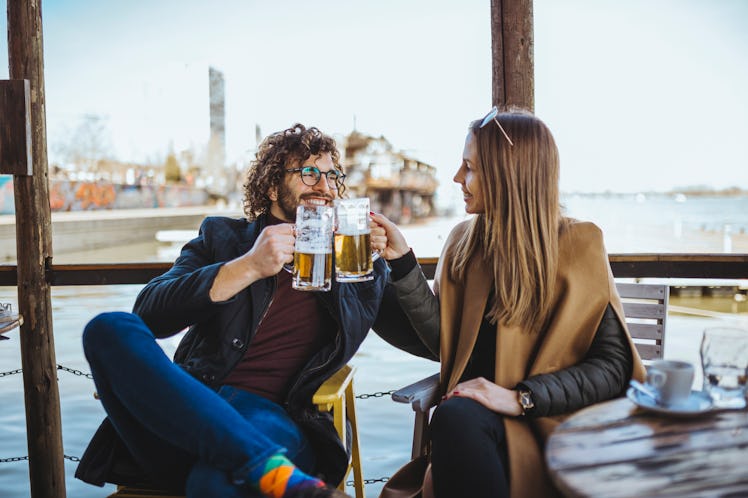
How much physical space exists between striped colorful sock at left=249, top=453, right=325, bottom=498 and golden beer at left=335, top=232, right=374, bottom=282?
52 cm

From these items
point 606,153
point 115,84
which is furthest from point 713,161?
point 115,84

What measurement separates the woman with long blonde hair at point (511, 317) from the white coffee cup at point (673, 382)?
35 cm

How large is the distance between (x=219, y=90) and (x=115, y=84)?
10.9 m

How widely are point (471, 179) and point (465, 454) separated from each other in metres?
0.80

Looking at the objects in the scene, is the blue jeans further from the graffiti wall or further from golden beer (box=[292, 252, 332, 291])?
the graffiti wall

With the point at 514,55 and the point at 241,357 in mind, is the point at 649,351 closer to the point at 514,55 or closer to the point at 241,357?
the point at 514,55

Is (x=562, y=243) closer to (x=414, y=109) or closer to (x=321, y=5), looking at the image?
(x=414, y=109)

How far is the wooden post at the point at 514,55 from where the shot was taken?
243 centimetres

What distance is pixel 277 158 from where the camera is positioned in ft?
7.22

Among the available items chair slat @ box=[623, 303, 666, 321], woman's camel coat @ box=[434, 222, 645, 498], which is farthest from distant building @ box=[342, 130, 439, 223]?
woman's camel coat @ box=[434, 222, 645, 498]

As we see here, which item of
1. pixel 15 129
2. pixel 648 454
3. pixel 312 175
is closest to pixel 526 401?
pixel 648 454

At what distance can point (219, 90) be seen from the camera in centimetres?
3291

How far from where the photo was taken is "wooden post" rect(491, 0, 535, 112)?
243cm

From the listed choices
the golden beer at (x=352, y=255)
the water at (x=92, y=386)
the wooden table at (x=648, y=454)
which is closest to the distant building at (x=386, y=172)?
the water at (x=92, y=386)
